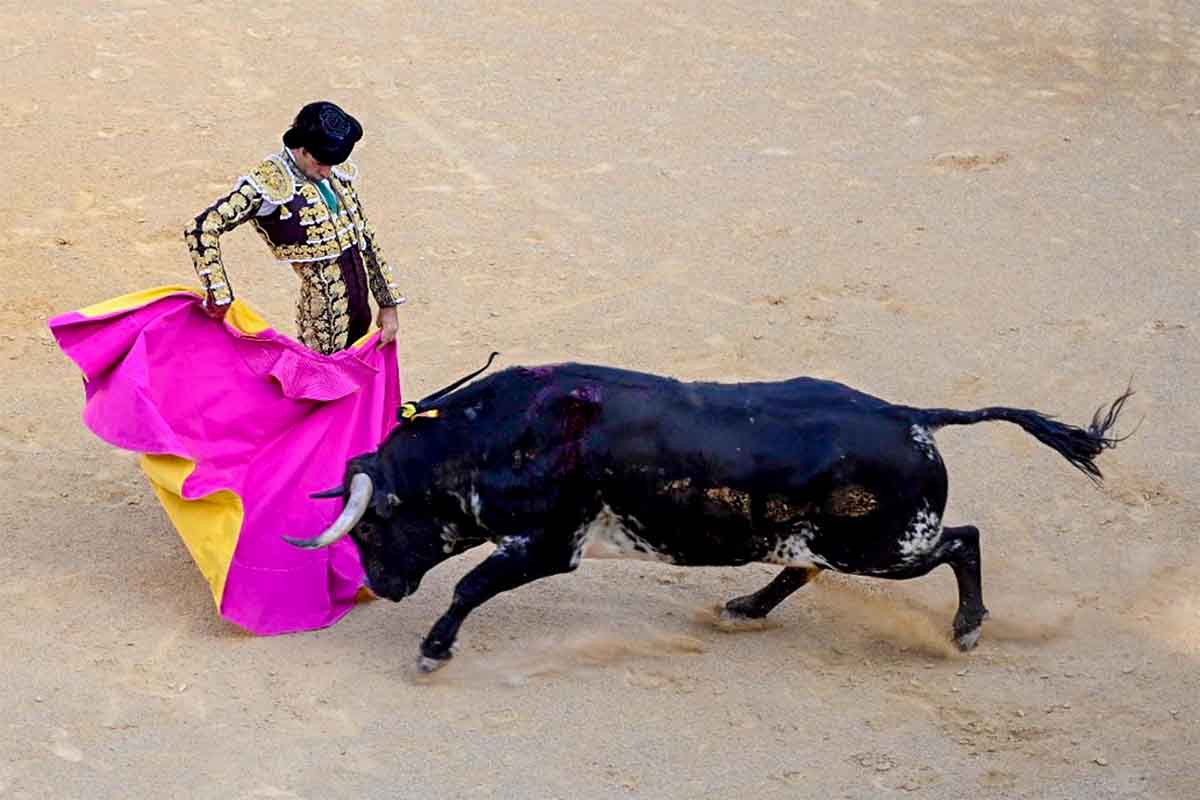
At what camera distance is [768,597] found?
5.44 metres

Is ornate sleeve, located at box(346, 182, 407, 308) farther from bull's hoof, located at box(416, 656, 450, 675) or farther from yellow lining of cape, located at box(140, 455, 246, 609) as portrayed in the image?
bull's hoof, located at box(416, 656, 450, 675)

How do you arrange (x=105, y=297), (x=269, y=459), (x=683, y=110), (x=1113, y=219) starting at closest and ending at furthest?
(x=269, y=459) → (x=105, y=297) → (x=1113, y=219) → (x=683, y=110)

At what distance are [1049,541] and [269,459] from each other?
2.74 metres

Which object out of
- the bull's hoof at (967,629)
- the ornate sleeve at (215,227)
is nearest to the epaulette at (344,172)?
the ornate sleeve at (215,227)

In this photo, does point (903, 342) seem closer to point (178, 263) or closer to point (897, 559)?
point (897, 559)

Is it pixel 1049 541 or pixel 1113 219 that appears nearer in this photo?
pixel 1049 541

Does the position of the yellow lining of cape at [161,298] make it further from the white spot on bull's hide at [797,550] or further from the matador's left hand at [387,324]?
the white spot on bull's hide at [797,550]

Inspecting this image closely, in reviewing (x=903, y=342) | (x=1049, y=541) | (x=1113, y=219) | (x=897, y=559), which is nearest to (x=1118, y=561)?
(x=1049, y=541)

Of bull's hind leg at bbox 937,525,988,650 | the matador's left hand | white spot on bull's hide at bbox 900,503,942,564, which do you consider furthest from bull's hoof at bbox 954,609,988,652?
the matador's left hand

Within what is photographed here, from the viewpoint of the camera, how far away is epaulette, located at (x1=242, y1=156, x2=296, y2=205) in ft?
17.4

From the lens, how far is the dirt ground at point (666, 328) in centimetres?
484

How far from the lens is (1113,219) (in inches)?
350

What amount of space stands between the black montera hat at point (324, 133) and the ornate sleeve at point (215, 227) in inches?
8.4

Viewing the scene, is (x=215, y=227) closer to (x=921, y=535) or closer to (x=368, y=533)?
(x=368, y=533)
